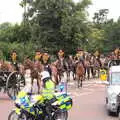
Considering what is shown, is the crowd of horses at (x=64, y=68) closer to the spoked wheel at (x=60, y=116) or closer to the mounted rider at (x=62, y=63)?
the mounted rider at (x=62, y=63)

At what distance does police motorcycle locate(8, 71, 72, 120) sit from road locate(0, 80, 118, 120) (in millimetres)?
2513

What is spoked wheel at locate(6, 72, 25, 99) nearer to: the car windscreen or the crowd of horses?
the crowd of horses

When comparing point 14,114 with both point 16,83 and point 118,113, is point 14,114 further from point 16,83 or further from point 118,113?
point 16,83

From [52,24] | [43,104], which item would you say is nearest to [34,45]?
[52,24]

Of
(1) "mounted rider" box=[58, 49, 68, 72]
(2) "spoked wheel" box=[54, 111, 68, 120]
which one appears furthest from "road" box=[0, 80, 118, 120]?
(1) "mounted rider" box=[58, 49, 68, 72]

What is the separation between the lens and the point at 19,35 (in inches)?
2365

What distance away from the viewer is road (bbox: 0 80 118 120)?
15.0m

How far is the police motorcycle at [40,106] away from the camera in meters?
11.6

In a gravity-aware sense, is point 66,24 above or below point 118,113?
above

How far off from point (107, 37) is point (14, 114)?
8390cm

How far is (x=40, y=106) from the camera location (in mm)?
11883

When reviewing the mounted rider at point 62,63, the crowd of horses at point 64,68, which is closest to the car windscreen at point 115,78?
the crowd of horses at point 64,68

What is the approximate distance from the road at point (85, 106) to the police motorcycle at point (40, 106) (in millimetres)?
2513

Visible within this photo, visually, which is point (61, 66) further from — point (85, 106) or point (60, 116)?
point (60, 116)
